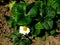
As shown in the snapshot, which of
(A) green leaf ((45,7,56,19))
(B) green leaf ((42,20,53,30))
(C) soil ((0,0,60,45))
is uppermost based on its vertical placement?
(A) green leaf ((45,7,56,19))

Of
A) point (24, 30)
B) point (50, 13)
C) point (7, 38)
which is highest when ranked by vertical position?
point (50, 13)

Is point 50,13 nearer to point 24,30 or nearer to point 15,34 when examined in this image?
point 24,30

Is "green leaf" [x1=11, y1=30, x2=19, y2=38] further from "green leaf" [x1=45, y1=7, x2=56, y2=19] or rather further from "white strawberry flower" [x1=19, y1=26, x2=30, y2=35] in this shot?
"green leaf" [x1=45, y1=7, x2=56, y2=19]

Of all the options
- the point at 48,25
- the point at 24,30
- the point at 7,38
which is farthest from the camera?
the point at 7,38

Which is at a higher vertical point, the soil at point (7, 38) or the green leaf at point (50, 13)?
the green leaf at point (50, 13)

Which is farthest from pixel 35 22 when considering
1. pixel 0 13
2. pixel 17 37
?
pixel 0 13

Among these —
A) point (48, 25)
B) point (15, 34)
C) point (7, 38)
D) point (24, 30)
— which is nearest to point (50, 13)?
point (48, 25)

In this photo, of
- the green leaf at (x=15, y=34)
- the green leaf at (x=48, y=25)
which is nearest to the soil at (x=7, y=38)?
the green leaf at (x=15, y=34)

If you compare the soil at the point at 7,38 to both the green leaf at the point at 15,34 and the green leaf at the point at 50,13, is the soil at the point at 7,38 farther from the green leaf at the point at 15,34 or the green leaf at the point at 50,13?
the green leaf at the point at 50,13

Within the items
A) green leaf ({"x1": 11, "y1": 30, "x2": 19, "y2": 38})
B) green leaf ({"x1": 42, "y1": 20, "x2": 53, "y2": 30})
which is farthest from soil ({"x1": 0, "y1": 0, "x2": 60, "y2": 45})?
green leaf ({"x1": 42, "y1": 20, "x2": 53, "y2": 30})

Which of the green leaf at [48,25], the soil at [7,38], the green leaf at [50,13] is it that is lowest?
the soil at [7,38]

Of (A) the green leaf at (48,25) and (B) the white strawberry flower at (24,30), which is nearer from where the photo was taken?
(A) the green leaf at (48,25)
